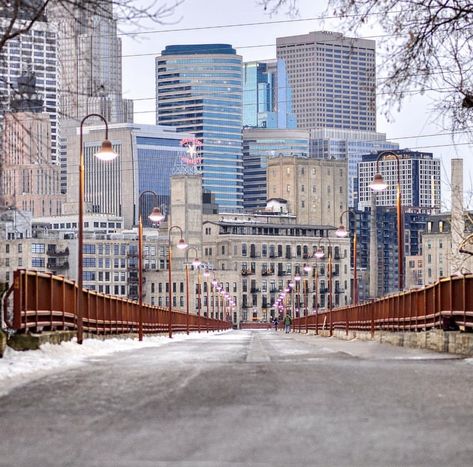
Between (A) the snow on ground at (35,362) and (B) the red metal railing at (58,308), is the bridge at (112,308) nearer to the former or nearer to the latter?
(B) the red metal railing at (58,308)

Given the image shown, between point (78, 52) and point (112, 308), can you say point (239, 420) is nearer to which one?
point (78, 52)

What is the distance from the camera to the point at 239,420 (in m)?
10.9

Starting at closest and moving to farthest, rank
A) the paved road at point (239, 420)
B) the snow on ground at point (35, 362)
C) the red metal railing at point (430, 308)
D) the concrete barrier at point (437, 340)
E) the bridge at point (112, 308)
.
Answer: the paved road at point (239, 420), the snow on ground at point (35, 362), the bridge at point (112, 308), the concrete barrier at point (437, 340), the red metal railing at point (430, 308)

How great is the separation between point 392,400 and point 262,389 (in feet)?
5.48

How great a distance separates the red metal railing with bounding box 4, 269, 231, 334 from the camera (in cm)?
2478

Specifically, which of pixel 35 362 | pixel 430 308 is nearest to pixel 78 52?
pixel 35 362

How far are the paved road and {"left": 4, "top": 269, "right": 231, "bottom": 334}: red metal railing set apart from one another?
8.61 meters

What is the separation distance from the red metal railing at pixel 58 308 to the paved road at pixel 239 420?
861 cm

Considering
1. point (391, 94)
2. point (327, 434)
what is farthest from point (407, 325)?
point (327, 434)

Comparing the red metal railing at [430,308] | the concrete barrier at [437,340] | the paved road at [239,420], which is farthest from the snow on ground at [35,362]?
the red metal railing at [430,308]

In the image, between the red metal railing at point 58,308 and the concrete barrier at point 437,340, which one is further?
the concrete barrier at point 437,340

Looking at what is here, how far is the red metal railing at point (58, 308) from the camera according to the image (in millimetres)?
24781

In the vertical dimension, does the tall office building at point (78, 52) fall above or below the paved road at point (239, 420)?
above

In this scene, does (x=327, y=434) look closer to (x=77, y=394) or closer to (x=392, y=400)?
(x=392, y=400)
